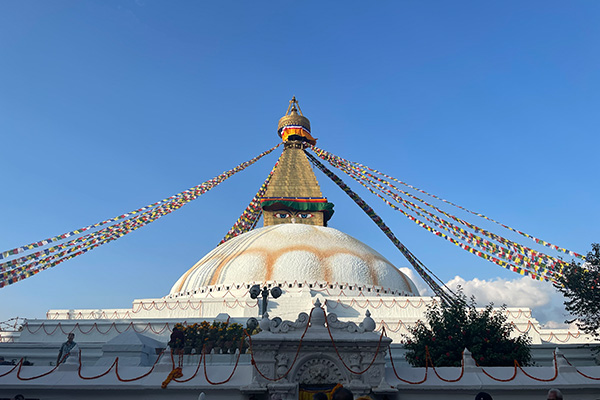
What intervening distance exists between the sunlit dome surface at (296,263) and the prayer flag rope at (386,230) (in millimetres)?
1288

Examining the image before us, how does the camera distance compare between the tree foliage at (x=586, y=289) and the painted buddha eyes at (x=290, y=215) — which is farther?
the painted buddha eyes at (x=290, y=215)

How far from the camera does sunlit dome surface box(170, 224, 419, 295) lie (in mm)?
23797

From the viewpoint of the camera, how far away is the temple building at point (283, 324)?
23.7 ft

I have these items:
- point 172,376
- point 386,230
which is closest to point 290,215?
point 386,230

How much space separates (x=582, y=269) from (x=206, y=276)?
18.7 m

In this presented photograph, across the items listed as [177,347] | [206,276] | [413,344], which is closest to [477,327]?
[413,344]

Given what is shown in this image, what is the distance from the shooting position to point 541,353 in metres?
15.1

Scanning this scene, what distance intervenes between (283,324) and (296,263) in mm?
16878

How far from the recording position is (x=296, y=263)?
24.1 meters

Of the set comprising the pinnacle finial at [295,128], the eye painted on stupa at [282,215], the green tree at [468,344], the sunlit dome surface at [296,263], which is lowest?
the green tree at [468,344]

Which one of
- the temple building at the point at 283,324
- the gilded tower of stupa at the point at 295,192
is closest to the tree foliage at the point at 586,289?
the temple building at the point at 283,324

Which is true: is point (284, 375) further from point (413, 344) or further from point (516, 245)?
point (516, 245)

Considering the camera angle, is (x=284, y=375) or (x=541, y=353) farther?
(x=541, y=353)

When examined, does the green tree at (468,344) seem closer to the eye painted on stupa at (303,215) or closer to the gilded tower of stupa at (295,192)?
the gilded tower of stupa at (295,192)
